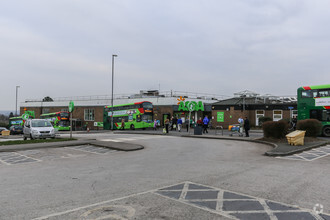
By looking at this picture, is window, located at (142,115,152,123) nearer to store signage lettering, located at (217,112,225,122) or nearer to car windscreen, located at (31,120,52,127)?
store signage lettering, located at (217,112,225,122)

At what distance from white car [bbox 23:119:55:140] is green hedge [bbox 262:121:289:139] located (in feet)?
47.4

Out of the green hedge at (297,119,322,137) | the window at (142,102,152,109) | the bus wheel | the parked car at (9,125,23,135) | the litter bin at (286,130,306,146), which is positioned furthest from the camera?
the parked car at (9,125,23,135)

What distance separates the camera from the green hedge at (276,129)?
16172 mm

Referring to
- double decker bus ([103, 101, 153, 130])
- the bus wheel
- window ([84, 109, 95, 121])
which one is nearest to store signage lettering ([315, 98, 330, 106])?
the bus wheel

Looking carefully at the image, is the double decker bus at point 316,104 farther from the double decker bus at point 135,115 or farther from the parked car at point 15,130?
the parked car at point 15,130

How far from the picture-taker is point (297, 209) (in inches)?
181

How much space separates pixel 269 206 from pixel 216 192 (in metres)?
1.19

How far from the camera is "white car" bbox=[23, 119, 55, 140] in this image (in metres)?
18.6

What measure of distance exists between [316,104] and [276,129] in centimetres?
771

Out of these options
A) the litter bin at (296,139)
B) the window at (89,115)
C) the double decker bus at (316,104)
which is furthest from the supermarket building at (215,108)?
the litter bin at (296,139)

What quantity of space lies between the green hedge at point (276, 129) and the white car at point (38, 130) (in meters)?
14.4

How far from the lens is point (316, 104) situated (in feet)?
71.2

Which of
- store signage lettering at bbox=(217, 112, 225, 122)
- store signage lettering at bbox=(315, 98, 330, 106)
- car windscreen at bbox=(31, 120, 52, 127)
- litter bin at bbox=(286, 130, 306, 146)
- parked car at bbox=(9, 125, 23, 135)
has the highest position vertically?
store signage lettering at bbox=(315, 98, 330, 106)

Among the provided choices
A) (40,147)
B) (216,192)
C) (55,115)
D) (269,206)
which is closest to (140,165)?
(216,192)
